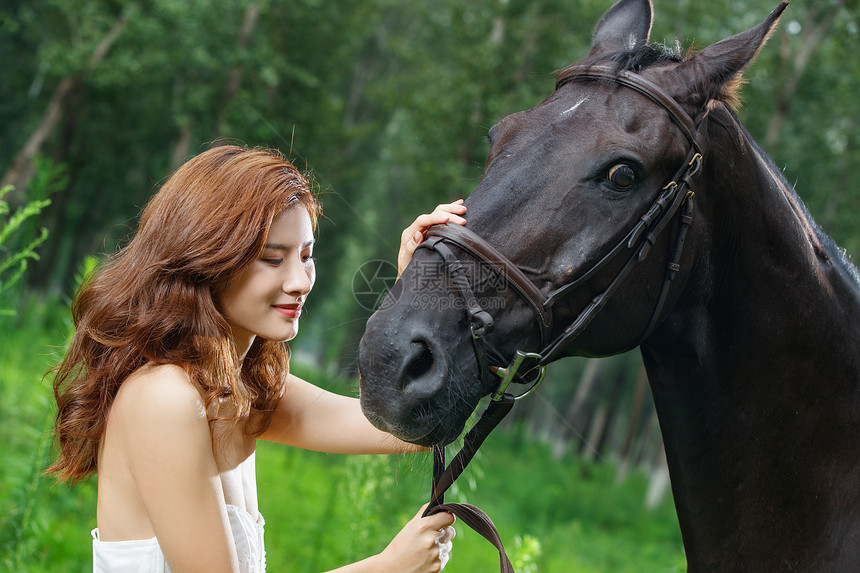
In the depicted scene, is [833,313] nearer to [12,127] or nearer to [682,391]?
[682,391]

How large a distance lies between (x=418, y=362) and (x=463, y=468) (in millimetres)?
413

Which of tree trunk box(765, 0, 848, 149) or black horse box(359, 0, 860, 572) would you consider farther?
tree trunk box(765, 0, 848, 149)

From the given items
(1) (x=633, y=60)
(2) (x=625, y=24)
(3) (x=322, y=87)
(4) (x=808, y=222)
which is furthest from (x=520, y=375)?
(3) (x=322, y=87)

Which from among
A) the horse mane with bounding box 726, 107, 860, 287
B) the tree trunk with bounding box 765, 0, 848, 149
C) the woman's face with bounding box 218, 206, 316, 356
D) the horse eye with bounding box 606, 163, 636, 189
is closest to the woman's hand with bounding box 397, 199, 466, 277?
the woman's face with bounding box 218, 206, 316, 356

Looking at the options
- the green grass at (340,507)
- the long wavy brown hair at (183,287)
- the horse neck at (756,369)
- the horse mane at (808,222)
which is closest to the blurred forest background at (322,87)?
the green grass at (340,507)

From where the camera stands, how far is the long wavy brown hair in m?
1.87

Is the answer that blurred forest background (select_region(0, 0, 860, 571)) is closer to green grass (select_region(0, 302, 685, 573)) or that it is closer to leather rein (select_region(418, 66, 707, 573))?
green grass (select_region(0, 302, 685, 573))

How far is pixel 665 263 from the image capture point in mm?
1986

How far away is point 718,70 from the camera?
2.03m

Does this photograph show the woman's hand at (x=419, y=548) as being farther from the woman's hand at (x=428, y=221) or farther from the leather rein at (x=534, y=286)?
the woman's hand at (x=428, y=221)

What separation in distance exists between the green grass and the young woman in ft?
1.48
